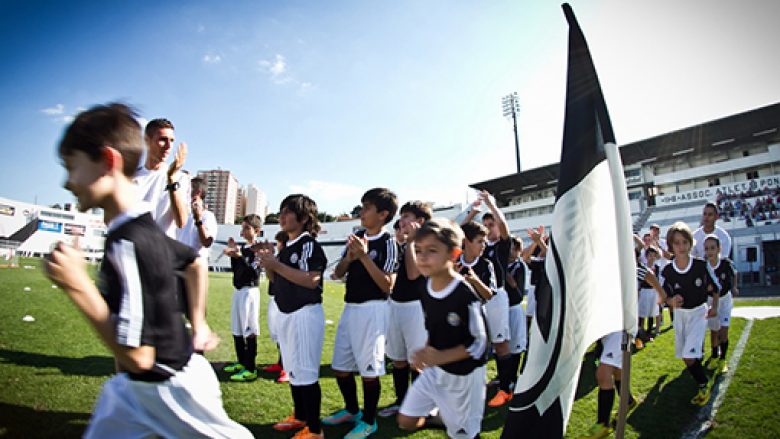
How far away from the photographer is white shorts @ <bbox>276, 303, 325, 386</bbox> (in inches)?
136

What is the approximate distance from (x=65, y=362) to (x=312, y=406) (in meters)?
4.56

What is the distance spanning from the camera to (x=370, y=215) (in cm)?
406

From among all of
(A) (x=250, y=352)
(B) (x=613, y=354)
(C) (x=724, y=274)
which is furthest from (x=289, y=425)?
(C) (x=724, y=274)

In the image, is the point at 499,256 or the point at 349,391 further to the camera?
the point at 499,256

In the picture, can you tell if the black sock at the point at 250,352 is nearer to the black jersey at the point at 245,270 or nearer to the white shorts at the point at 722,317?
the black jersey at the point at 245,270

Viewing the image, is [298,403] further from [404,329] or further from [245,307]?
[245,307]

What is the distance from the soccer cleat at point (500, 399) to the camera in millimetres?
4746

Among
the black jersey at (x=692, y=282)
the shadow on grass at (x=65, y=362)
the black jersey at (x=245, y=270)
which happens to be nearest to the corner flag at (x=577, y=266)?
the black jersey at (x=692, y=282)

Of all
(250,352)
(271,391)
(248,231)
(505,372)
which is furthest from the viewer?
(248,231)

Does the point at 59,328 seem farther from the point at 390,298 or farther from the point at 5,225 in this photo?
the point at 5,225

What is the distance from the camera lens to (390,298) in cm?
449

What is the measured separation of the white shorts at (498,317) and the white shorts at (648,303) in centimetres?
561

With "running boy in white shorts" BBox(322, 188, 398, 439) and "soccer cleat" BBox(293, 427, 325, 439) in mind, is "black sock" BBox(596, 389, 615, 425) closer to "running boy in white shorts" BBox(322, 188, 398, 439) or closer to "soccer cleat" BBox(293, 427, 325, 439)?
"running boy in white shorts" BBox(322, 188, 398, 439)

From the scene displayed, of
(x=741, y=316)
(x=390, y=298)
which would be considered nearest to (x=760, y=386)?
(x=390, y=298)
